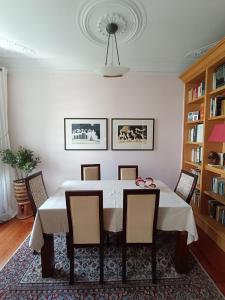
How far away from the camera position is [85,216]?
69.8 inches

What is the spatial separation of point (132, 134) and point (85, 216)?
2192 mm

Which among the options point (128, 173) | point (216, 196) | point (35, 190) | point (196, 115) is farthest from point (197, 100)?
point (35, 190)

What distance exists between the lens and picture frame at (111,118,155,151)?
3.63 m

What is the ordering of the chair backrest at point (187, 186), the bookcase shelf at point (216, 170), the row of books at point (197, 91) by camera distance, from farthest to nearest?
the row of books at point (197, 91) < the bookcase shelf at point (216, 170) < the chair backrest at point (187, 186)

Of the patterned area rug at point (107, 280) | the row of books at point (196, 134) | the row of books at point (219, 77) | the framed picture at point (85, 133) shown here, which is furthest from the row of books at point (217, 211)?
the framed picture at point (85, 133)

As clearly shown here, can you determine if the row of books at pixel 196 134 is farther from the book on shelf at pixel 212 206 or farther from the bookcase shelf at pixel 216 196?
the book on shelf at pixel 212 206

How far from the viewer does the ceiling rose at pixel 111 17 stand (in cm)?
192

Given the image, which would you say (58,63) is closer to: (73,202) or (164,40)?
(164,40)

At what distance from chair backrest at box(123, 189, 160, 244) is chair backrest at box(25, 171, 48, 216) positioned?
111cm

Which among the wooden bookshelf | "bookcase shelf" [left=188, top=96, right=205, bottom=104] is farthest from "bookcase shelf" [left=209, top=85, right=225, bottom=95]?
"bookcase shelf" [left=188, top=96, right=205, bottom=104]

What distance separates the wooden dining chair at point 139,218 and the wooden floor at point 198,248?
2.32ft

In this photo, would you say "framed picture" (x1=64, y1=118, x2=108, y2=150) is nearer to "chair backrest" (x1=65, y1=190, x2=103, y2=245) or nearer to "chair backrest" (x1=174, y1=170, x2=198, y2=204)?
"chair backrest" (x1=174, y1=170, x2=198, y2=204)

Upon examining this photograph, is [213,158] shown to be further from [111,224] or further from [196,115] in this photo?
[111,224]

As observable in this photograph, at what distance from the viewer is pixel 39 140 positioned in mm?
3617
